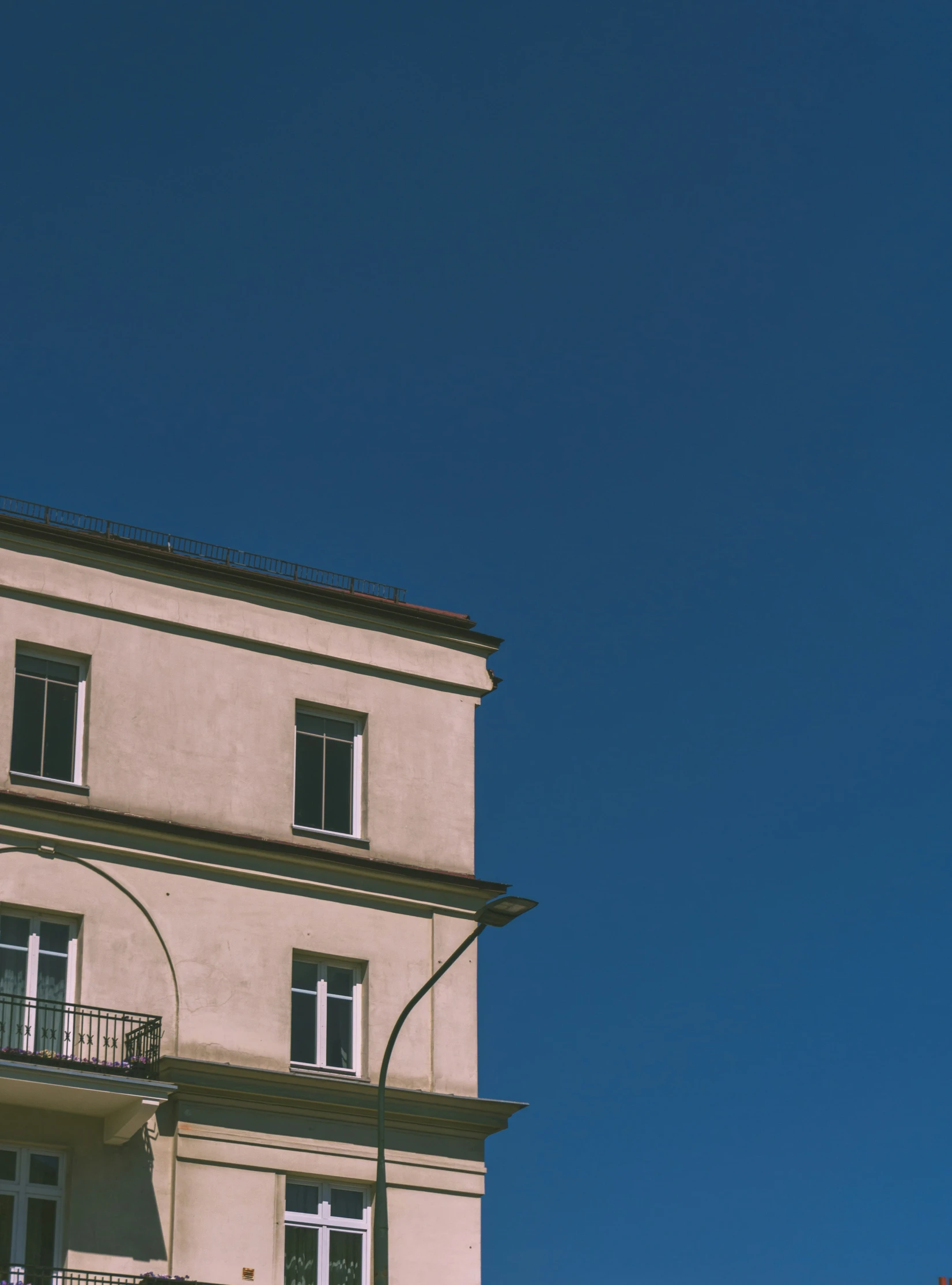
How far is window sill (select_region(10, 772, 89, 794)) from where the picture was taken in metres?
34.9

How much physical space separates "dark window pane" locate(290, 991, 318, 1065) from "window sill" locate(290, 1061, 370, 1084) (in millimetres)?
136

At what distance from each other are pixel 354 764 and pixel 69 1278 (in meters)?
11.2

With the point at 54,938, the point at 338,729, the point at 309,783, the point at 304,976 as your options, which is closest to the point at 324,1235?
the point at 304,976

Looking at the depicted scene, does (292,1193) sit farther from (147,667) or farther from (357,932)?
(147,667)

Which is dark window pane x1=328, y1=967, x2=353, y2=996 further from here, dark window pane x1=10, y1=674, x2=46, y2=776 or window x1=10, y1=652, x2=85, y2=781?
dark window pane x1=10, y1=674, x2=46, y2=776

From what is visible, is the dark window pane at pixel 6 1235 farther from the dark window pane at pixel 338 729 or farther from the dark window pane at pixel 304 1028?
the dark window pane at pixel 338 729

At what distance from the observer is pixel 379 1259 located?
103ft

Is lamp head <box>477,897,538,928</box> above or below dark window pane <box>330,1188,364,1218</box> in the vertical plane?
above

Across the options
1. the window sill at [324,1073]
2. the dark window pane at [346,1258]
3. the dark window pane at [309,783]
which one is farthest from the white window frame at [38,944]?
the dark window pane at [346,1258]

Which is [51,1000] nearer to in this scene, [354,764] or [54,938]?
[54,938]

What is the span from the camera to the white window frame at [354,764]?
38000 millimetres

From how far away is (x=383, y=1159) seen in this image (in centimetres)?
3231

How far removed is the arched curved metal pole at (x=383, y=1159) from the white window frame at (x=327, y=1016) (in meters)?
0.65

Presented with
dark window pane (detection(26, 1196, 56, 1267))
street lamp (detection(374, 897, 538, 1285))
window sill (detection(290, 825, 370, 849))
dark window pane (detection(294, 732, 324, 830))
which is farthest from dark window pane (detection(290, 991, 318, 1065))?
dark window pane (detection(26, 1196, 56, 1267))
